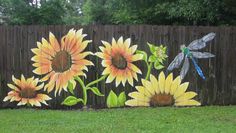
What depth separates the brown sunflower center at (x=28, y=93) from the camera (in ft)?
37.2

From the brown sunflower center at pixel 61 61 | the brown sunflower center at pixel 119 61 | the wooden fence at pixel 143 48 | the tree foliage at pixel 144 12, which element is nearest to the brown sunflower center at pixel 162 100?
the wooden fence at pixel 143 48

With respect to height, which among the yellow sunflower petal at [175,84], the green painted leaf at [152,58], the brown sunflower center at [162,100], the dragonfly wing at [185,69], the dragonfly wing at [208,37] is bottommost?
the brown sunflower center at [162,100]

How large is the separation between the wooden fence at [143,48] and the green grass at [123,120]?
0.51m

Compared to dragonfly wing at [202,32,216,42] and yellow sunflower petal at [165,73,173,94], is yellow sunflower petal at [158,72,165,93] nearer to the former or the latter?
yellow sunflower petal at [165,73,173,94]

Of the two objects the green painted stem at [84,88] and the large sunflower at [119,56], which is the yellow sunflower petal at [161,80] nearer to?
the large sunflower at [119,56]

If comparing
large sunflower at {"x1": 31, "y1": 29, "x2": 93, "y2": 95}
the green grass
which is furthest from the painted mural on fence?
the green grass

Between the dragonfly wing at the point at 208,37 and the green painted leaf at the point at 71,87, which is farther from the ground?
the dragonfly wing at the point at 208,37

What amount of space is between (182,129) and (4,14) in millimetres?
16989

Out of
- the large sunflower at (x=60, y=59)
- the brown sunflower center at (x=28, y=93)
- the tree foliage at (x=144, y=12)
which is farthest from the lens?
the tree foliage at (x=144, y=12)

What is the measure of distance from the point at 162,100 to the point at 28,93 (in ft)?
10.7

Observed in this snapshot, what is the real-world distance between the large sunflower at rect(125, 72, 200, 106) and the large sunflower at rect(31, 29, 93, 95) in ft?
4.62

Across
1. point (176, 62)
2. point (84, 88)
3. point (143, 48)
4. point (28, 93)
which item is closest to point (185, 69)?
point (176, 62)

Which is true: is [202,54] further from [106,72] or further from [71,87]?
[71,87]

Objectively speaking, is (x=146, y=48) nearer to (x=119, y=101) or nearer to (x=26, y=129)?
(x=119, y=101)
